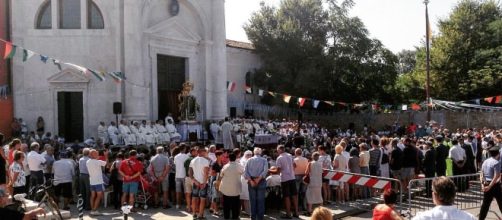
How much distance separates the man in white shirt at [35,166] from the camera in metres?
13.6

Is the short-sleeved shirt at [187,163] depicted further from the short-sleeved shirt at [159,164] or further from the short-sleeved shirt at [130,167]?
the short-sleeved shirt at [130,167]

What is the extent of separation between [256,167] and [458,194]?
6.54 metres

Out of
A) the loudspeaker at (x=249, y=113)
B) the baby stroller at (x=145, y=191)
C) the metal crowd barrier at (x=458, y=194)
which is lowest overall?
the metal crowd barrier at (x=458, y=194)

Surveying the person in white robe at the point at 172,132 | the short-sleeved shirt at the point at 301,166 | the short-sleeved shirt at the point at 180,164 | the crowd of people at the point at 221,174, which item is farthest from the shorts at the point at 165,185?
the person in white robe at the point at 172,132

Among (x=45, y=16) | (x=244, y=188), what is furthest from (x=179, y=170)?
(x=45, y=16)

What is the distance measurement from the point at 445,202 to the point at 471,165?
41.1 ft

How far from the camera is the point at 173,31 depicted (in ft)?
95.8

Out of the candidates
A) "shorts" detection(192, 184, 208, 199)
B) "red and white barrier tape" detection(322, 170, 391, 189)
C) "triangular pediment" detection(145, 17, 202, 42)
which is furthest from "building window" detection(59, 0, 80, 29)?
"red and white barrier tape" detection(322, 170, 391, 189)

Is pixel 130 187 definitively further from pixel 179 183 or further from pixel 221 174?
pixel 221 174

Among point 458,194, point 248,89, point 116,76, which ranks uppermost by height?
point 116,76

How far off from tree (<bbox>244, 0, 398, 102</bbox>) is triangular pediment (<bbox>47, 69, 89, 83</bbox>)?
16681 millimetres

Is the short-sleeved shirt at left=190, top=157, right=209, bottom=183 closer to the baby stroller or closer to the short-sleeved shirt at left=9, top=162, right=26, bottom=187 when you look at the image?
the baby stroller

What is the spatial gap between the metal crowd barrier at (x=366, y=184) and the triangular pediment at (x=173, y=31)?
52.5 ft

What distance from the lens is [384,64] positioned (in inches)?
1694
